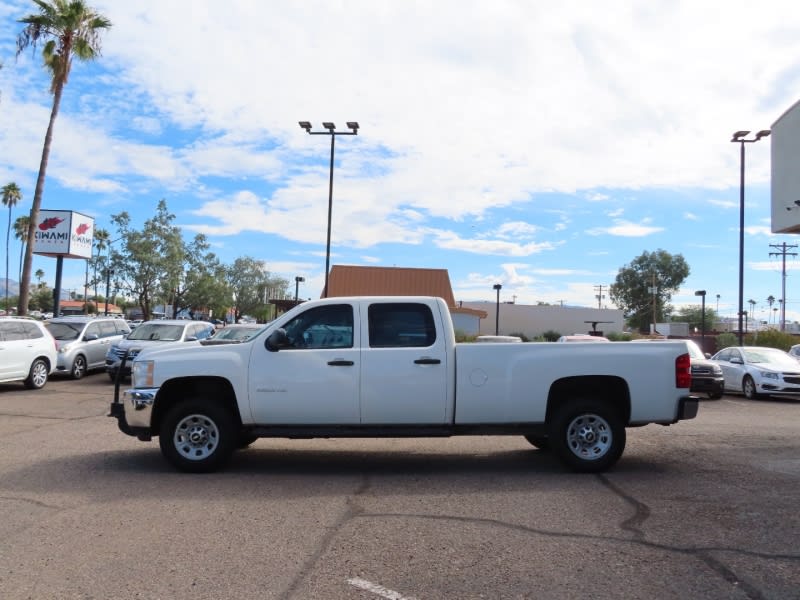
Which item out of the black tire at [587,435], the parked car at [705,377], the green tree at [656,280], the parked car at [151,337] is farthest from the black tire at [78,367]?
the green tree at [656,280]

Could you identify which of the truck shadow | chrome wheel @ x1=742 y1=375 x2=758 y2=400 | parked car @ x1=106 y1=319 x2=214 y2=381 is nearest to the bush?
chrome wheel @ x1=742 y1=375 x2=758 y2=400

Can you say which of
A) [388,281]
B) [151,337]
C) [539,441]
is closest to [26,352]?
[151,337]

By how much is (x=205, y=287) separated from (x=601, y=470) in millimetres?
40030

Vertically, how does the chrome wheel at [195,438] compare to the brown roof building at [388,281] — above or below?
below

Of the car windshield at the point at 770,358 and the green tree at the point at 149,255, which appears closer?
the car windshield at the point at 770,358

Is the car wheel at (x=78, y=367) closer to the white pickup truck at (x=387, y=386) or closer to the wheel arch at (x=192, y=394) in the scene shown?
the white pickup truck at (x=387, y=386)

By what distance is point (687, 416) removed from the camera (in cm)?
785

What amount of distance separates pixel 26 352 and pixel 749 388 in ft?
59.9

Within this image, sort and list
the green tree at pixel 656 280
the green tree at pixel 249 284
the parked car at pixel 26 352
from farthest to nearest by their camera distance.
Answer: the green tree at pixel 656 280 → the green tree at pixel 249 284 → the parked car at pixel 26 352

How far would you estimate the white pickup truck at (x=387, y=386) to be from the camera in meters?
7.63

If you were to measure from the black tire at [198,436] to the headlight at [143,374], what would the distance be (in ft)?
1.40

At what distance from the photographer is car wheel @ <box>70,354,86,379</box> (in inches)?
755

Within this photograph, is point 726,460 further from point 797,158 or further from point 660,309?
point 660,309

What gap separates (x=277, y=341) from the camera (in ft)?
25.0
